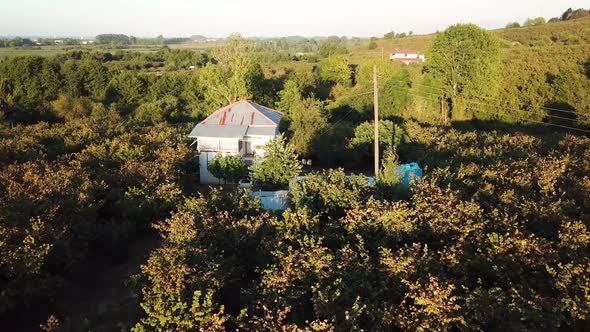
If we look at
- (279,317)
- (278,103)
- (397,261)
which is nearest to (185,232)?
(279,317)

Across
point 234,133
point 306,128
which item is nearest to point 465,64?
point 306,128

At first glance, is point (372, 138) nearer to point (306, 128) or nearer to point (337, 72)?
point (306, 128)

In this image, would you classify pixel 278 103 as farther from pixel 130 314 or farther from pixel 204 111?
pixel 130 314

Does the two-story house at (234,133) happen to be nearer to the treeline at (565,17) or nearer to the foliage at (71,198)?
the foliage at (71,198)

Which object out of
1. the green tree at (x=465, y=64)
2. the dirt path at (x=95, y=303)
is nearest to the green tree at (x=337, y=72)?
the green tree at (x=465, y=64)

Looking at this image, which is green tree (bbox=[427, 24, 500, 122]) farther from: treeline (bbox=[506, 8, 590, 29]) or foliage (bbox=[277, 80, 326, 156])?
treeline (bbox=[506, 8, 590, 29])

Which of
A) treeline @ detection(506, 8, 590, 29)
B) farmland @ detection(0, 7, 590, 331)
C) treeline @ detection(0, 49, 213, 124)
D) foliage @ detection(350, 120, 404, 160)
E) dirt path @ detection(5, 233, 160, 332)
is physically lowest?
dirt path @ detection(5, 233, 160, 332)

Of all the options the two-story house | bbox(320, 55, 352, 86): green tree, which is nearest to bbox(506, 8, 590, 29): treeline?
bbox(320, 55, 352, 86): green tree
